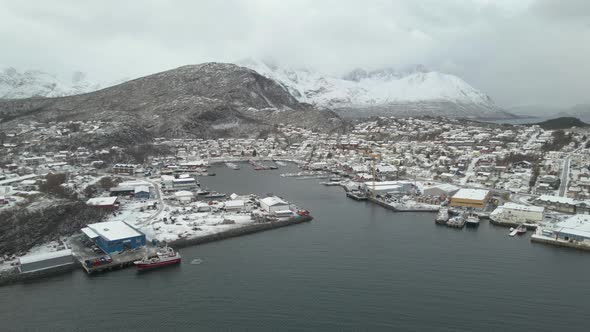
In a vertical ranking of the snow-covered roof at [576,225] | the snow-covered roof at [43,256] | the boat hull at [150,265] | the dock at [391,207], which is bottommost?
the boat hull at [150,265]

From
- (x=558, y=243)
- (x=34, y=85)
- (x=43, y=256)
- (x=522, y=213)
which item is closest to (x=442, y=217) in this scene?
(x=522, y=213)

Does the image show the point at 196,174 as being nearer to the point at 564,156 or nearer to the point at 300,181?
the point at 300,181

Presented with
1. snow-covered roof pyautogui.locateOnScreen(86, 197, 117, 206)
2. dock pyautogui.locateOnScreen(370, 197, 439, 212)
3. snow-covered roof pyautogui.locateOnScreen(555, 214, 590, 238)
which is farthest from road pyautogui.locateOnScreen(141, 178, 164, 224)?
snow-covered roof pyautogui.locateOnScreen(555, 214, 590, 238)

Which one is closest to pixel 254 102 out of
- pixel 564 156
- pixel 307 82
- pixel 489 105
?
pixel 564 156

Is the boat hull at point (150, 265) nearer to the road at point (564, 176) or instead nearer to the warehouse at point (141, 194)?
the warehouse at point (141, 194)

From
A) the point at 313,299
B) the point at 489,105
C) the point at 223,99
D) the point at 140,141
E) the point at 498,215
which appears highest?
the point at 489,105

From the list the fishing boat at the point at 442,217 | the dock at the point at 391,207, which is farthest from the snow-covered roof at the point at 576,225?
the dock at the point at 391,207
